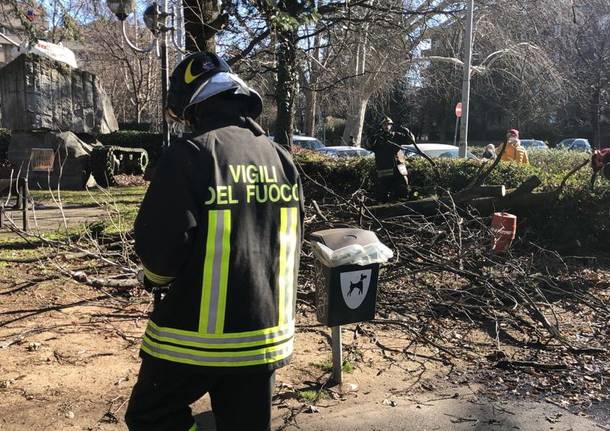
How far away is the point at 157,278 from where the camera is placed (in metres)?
2.07

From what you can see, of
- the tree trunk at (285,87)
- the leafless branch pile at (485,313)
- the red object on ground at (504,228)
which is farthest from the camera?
the tree trunk at (285,87)

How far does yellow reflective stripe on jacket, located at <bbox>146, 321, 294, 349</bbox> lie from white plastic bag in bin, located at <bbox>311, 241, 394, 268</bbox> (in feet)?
4.28

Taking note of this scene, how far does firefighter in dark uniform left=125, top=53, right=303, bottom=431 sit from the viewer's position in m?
1.97

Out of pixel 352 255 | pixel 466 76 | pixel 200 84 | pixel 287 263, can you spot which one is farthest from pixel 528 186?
pixel 466 76

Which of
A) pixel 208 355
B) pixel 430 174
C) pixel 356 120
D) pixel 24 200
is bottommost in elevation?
pixel 208 355

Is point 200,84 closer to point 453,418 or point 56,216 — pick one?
point 453,418

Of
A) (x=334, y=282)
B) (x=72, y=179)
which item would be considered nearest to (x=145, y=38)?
(x=72, y=179)

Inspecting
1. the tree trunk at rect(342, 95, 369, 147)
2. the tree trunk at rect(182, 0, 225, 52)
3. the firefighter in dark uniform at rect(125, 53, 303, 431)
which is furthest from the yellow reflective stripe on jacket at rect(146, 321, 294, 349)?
the tree trunk at rect(342, 95, 369, 147)

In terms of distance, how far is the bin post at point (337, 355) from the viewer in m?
3.77

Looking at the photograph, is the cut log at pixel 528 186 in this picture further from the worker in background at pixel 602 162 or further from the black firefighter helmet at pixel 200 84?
the black firefighter helmet at pixel 200 84

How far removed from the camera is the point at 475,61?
3200 centimetres

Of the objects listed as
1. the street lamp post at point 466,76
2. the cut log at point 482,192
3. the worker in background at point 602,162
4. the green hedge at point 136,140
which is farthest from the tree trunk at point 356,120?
the worker in background at point 602,162

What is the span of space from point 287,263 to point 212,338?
0.42 meters

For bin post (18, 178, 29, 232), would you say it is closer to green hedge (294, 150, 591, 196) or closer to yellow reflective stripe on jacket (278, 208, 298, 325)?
green hedge (294, 150, 591, 196)
